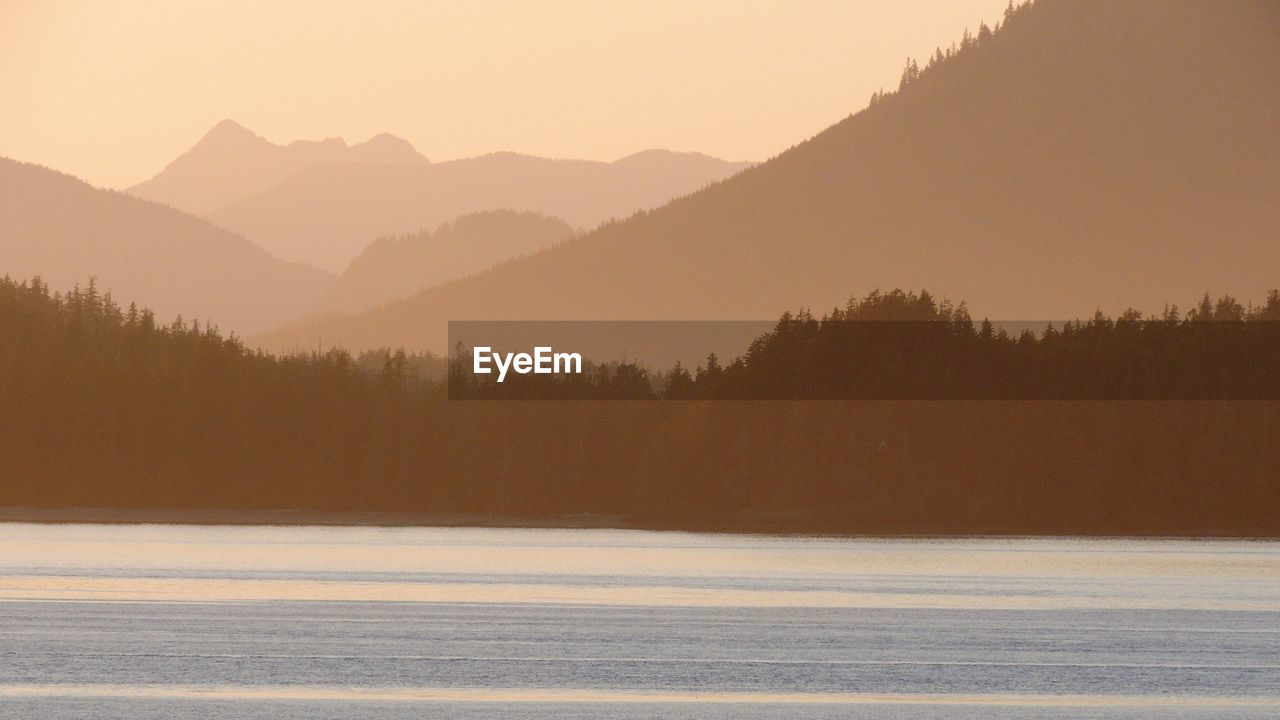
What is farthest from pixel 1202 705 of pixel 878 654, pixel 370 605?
pixel 370 605

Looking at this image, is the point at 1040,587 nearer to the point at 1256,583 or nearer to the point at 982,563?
the point at 1256,583

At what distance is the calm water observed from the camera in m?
55.7

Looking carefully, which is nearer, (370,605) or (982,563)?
(370,605)

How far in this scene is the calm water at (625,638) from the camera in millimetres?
55688

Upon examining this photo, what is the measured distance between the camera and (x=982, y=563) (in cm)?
A: 14612

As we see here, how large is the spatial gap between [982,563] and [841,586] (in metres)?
36.6

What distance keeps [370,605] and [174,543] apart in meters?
79.5

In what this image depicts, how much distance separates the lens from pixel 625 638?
75.7 m

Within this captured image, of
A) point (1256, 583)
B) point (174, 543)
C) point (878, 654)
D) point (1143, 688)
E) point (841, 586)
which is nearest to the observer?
point (1143, 688)

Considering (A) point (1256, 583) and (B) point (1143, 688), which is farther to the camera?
(A) point (1256, 583)

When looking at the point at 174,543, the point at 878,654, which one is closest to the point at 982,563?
the point at 174,543

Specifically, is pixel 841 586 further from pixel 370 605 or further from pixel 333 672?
pixel 333 672

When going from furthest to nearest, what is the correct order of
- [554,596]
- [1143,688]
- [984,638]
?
[554,596], [984,638], [1143,688]

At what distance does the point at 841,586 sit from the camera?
368 feet
